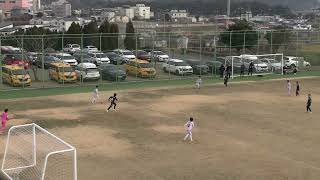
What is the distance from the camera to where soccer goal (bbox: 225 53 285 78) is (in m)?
43.7

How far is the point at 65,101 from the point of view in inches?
1226

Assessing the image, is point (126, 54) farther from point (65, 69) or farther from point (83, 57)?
point (65, 69)

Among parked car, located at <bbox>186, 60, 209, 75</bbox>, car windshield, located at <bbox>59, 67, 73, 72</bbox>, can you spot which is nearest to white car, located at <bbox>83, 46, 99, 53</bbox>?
car windshield, located at <bbox>59, 67, 73, 72</bbox>

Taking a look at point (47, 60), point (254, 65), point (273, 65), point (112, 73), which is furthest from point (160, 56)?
point (47, 60)

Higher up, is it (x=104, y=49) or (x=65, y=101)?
(x=104, y=49)

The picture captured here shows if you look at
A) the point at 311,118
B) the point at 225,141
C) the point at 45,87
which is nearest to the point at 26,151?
the point at 225,141

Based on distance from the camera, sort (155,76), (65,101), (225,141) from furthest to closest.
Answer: (155,76) → (65,101) → (225,141)

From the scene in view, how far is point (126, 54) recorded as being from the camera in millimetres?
48688

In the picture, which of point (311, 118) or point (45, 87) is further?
point (45, 87)

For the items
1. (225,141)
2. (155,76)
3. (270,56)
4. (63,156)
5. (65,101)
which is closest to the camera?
(63,156)

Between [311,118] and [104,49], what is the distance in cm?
2593

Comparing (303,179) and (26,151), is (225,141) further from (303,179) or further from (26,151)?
(26,151)

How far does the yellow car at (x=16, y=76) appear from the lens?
36156mm

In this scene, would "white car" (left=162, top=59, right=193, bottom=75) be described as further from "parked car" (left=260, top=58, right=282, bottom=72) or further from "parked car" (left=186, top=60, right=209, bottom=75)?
"parked car" (left=260, top=58, right=282, bottom=72)
